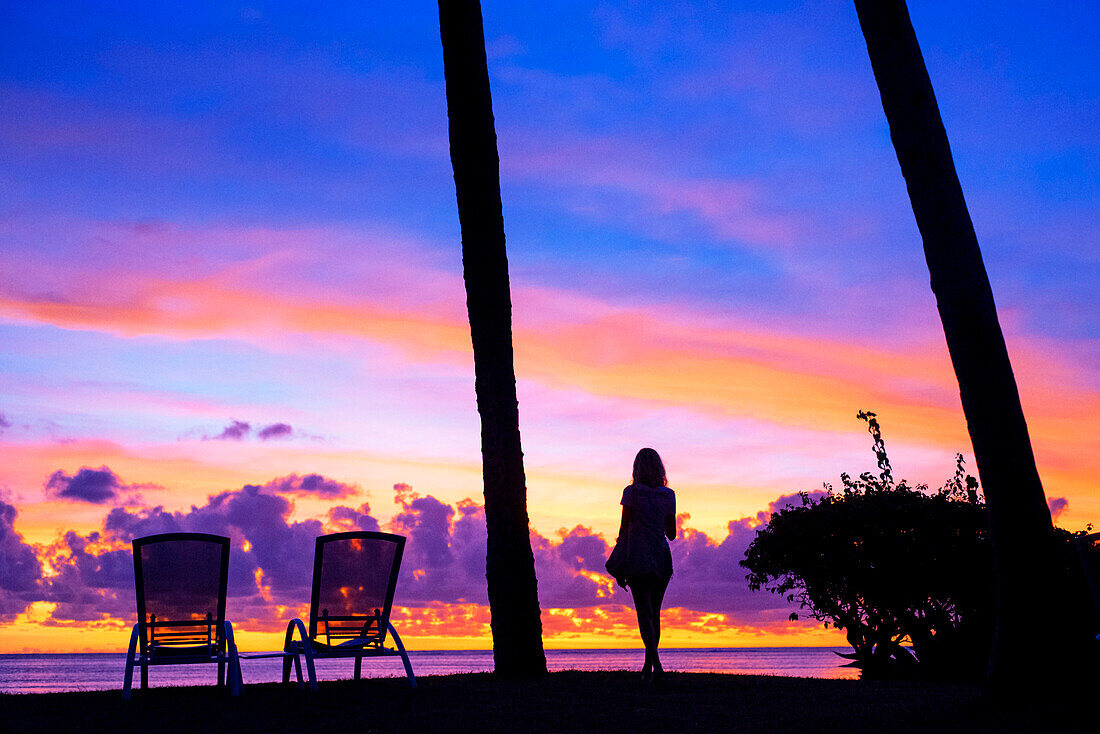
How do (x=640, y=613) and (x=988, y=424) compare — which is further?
(x=640, y=613)

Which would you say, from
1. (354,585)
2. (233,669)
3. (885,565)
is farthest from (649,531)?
(885,565)

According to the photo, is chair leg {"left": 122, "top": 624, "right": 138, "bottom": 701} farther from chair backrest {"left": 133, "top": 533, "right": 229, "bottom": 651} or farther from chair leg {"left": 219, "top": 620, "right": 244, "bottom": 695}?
chair leg {"left": 219, "top": 620, "right": 244, "bottom": 695}

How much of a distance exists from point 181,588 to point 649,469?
4.41 m

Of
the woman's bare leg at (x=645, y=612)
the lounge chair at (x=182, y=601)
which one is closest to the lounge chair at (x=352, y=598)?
the lounge chair at (x=182, y=601)

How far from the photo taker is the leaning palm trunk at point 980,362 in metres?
7.27

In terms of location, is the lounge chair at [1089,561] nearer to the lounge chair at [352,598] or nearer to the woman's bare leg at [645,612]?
the woman's bare leg at [645,612]

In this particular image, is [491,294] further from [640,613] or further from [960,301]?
[960,301]

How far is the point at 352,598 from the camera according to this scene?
9.38m

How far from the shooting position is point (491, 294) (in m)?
10.8

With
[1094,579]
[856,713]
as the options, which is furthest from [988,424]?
[856,713]

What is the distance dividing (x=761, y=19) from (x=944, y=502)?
8.29 meters

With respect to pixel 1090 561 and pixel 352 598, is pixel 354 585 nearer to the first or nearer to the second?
pixel 352 598

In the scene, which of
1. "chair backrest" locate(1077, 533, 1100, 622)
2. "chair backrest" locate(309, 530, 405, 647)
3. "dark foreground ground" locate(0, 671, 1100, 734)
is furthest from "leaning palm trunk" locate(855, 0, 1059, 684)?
"chair backrest" locate(309, 530, 405, 647)

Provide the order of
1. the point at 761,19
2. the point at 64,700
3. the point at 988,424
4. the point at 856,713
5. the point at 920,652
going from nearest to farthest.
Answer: the point at 856,713
the point at 988,424
the point at 64,700
the point at 761,19
the point at 920,652
